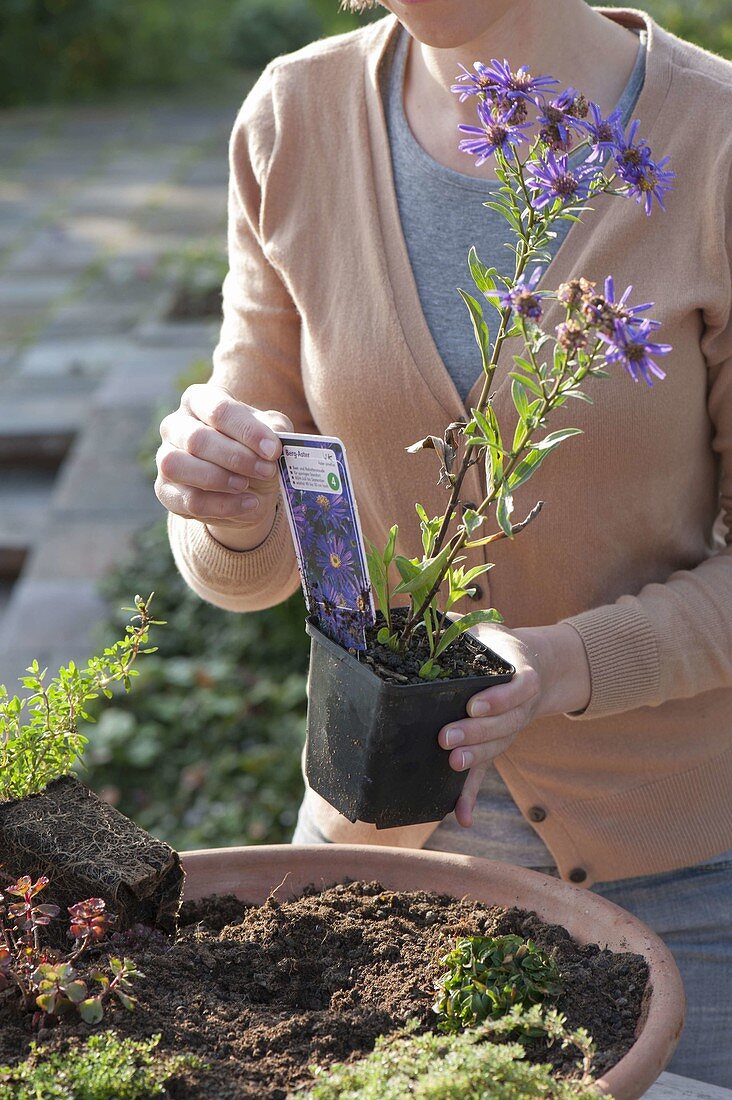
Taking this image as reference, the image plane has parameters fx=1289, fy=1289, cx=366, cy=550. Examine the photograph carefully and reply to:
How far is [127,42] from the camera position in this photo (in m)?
13.4

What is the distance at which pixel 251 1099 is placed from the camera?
45.1 inches

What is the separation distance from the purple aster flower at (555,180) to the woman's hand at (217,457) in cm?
38

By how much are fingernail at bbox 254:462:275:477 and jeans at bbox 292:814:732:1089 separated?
805mm

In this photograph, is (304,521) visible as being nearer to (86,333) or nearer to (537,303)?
(537,303)

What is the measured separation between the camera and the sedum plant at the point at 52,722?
1.45 metres

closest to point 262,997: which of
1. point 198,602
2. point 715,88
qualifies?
point 715,88

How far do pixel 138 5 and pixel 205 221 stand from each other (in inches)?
271

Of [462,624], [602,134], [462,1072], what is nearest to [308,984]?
[462,1072]

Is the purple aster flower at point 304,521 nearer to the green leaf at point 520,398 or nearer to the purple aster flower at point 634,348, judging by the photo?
the green leaf at point 520,398

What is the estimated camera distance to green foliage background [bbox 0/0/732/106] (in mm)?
12852

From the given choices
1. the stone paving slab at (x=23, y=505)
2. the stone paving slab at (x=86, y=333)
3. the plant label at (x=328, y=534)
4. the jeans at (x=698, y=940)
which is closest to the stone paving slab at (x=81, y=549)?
the stone paving slab at (x=86, y=333)

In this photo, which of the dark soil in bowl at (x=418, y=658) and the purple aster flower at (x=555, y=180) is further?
the dark soil in bowl at (x=418, y=658)

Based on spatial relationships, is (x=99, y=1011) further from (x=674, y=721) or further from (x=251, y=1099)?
(x=674, y=721)

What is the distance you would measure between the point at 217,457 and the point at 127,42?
1321cm
